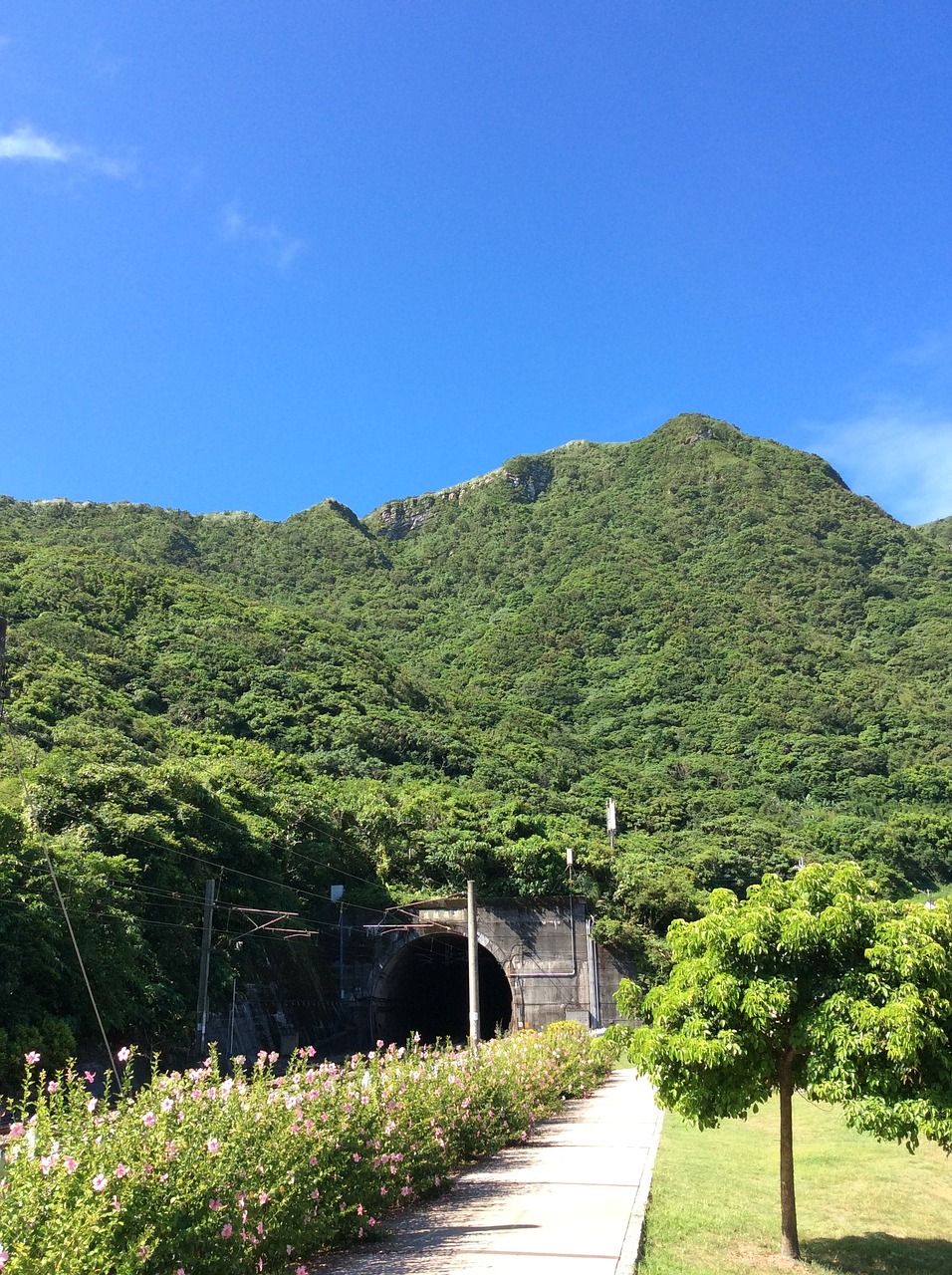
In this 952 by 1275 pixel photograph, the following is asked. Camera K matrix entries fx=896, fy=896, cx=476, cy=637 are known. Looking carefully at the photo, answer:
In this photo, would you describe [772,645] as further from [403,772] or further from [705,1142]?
[705,1142]

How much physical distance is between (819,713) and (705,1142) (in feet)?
188

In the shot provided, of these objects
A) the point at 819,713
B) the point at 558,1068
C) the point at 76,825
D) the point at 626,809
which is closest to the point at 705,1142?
the point at 558,1068

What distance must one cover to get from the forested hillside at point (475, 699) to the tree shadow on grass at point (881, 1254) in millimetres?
10288

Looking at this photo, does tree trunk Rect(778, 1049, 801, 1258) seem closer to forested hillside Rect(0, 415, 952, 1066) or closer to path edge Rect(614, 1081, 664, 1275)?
path edge Rect(614, 1081, 664, 1275)

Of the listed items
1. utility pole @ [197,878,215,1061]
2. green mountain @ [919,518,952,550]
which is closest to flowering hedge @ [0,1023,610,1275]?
utility pole @ [197,878,215,1061]

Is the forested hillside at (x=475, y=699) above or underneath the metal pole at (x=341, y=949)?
above

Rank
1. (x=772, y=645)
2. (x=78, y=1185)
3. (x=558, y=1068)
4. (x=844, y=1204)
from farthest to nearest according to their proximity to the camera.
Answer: (x=772, y=645) < (x=558, y=1068) < (x=844, y=1204) < (x=78, y=1185)

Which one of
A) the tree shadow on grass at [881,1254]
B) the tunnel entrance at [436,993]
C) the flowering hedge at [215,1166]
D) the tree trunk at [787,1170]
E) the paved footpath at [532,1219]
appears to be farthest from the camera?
the tunnel entrance at [436,993]

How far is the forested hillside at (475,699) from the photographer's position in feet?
75.0

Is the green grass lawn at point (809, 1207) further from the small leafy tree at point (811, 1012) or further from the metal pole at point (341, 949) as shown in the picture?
the metal pole at point (341, 949)

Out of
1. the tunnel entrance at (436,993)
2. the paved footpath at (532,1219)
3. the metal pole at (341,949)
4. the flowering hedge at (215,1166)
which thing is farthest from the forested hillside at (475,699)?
the paved footpath at (532,1219)

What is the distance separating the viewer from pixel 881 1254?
7270mm

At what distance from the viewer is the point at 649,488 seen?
107 m

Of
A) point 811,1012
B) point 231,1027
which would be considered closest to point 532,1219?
point 811,1012
